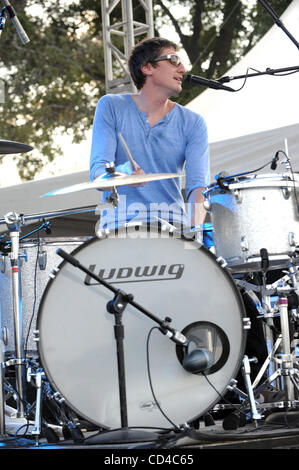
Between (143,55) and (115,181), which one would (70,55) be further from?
(115,181)

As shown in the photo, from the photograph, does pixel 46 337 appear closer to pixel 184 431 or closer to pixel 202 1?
pixel 184 431

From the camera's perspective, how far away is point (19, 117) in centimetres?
1753

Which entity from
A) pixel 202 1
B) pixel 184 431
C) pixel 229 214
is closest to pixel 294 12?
pixel 229 214

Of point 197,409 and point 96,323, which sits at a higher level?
point 96,323

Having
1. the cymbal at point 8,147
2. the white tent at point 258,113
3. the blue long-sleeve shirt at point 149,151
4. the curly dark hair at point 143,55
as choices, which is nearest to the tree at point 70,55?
the white tent at point 258,113

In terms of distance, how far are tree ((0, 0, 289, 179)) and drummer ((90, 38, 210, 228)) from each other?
519 inches

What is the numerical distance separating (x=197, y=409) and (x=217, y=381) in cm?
14

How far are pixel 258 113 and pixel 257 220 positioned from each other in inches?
135

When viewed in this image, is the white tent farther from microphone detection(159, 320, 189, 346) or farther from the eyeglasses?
microphone detection(159, 320, 189, 346)

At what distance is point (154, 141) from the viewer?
342 centimetres

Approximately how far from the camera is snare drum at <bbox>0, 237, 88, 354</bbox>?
3.85 m

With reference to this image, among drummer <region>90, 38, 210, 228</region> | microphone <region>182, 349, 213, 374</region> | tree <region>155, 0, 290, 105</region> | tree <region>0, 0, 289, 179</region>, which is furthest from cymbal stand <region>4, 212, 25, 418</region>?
tree <region>0, 0, 289, 179</region>

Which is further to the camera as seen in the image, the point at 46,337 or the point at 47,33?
the point at 47,33

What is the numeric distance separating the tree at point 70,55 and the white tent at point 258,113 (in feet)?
30.5
